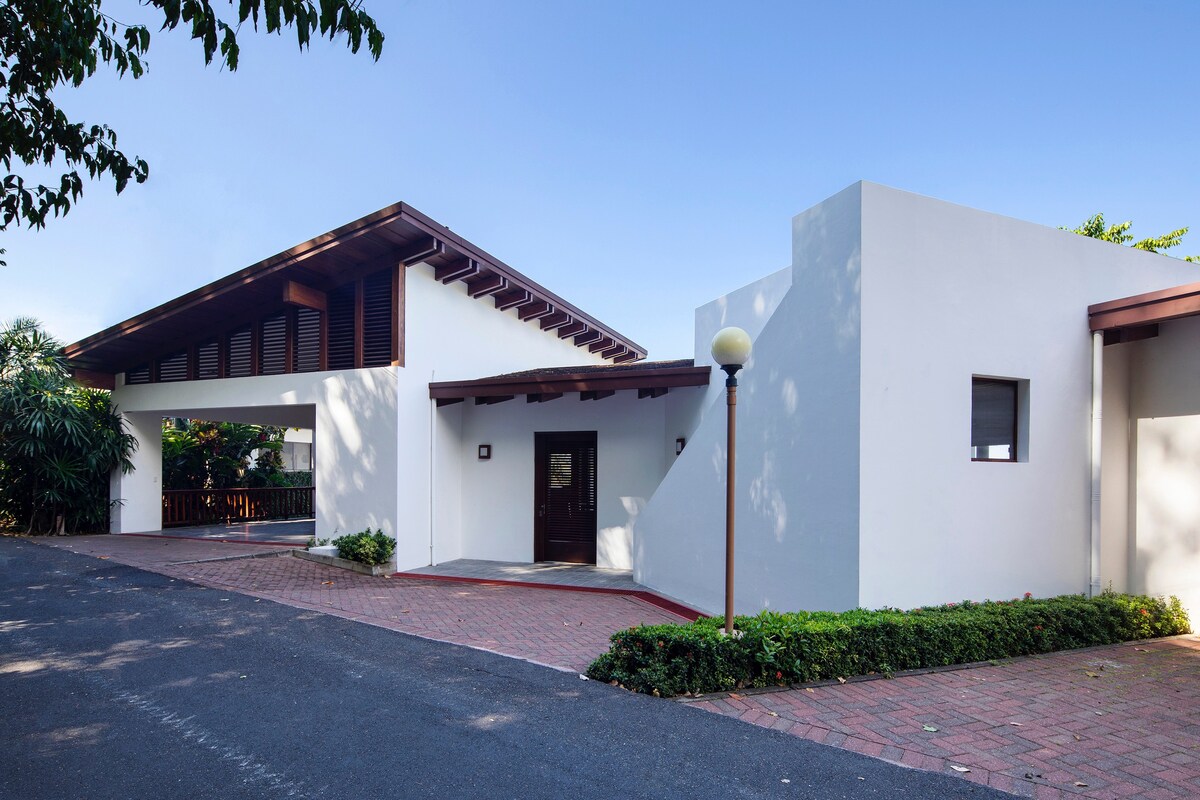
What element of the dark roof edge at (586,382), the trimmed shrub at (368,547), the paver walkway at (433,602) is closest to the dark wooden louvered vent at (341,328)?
the dark roof edge at (586,382)


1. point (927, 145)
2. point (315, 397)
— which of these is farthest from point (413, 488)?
point (927, 145)

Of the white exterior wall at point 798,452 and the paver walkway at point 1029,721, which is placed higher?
the white exterior wall at point 798,452

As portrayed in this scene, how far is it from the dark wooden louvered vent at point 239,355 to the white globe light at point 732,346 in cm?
1000

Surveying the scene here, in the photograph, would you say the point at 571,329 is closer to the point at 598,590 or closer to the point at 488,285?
the point at 488,285

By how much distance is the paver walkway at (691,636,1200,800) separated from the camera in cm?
358

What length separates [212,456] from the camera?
1638 cm

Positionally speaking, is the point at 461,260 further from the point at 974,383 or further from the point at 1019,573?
the point at 1019,573

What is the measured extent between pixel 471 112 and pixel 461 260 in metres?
3.38

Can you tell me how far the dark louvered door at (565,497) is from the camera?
11094 millimetres

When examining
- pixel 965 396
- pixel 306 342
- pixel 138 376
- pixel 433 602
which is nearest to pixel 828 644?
pixel 965 396

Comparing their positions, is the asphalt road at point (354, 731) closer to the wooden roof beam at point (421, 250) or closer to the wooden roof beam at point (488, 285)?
the wooden roof beam at point (421, 250)

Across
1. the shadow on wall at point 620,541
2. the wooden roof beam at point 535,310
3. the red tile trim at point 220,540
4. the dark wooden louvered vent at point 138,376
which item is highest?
the wooden roof beam at point 535,310

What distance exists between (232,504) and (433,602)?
1098 cm

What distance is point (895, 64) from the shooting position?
31.4 feet
